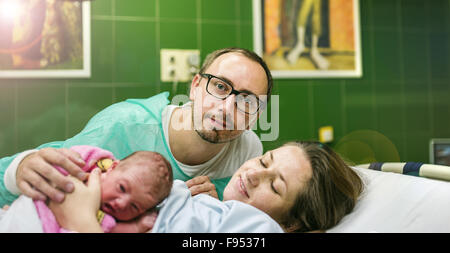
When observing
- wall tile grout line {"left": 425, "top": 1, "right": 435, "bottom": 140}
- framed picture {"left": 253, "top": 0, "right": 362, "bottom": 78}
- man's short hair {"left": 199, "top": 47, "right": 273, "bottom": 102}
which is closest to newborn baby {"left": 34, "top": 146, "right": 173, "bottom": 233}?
man's short hair {"left": 199, "top": 47, "right": 273, "bottom": 102}

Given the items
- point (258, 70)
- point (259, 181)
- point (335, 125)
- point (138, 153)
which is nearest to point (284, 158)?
point (259, 181)

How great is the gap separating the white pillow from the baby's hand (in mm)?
388

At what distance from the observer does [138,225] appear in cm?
58

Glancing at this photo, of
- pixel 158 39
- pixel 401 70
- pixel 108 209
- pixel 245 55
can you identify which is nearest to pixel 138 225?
pixel 108 209

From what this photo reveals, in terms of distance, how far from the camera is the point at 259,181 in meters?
0.69

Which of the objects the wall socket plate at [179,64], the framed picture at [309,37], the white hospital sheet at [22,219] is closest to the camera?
the white hospital sheet at [22,219]

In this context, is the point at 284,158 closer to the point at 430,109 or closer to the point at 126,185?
the point at 126,185

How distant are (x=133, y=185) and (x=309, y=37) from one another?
93 cm

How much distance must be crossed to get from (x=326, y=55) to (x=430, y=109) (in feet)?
1.50

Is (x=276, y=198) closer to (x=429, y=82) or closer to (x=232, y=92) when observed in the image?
(x=232, y=92)

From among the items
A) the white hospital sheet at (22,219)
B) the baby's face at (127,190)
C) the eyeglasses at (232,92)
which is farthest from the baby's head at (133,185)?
the eyeglasses at (232,92)

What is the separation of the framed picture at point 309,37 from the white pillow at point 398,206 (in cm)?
41

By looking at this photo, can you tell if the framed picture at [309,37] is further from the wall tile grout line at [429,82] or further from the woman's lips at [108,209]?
the woman's lips at [108,209]

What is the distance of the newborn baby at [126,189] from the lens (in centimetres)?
55
